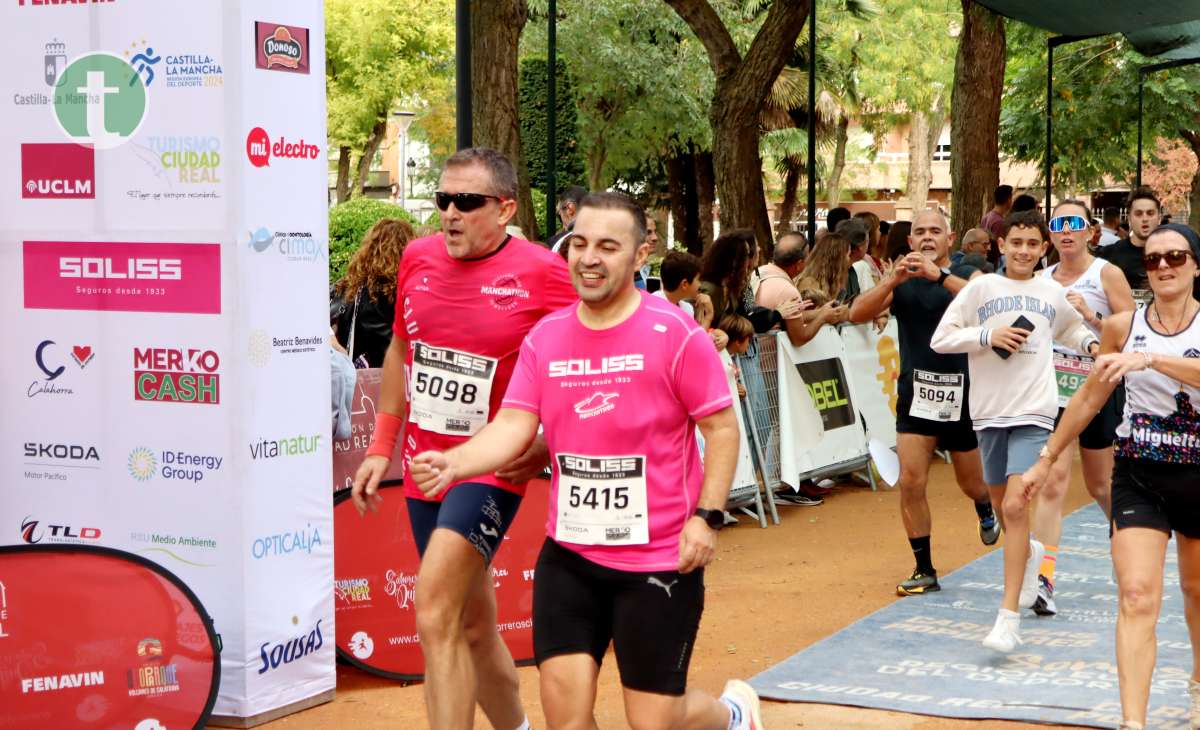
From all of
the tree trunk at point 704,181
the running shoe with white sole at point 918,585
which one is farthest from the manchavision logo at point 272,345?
the tree trunk at point 704,181

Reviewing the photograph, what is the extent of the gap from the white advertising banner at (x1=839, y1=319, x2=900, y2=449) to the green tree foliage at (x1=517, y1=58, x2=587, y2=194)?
2053 cm

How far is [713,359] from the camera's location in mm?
4602

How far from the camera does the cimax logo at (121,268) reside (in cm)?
648

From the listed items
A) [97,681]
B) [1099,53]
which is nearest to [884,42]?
[1099,53]

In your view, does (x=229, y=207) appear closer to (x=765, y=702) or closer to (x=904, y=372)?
(x=765, y=702)

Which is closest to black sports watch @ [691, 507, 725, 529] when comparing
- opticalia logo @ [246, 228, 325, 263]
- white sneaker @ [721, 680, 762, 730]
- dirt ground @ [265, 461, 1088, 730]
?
white sneaker @ [721, 680, 762, 730]

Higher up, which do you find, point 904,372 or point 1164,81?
point 1164,81

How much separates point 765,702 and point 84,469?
314 cm

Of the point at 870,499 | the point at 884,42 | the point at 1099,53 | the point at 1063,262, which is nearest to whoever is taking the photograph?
the point at 1063,262

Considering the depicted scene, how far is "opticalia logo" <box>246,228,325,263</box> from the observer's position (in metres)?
6.44

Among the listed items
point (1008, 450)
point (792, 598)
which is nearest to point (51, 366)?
point (792, 598)

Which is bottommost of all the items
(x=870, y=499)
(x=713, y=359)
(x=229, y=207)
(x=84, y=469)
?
(x=870, y=499)

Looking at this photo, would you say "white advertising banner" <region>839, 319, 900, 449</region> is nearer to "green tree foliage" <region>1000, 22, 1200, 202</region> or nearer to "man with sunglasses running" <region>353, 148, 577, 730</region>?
"man with sunglasses running" <region>353, 148, 577, 730</region>

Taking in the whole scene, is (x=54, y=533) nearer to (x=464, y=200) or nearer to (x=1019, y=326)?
(x=464, y=200)
